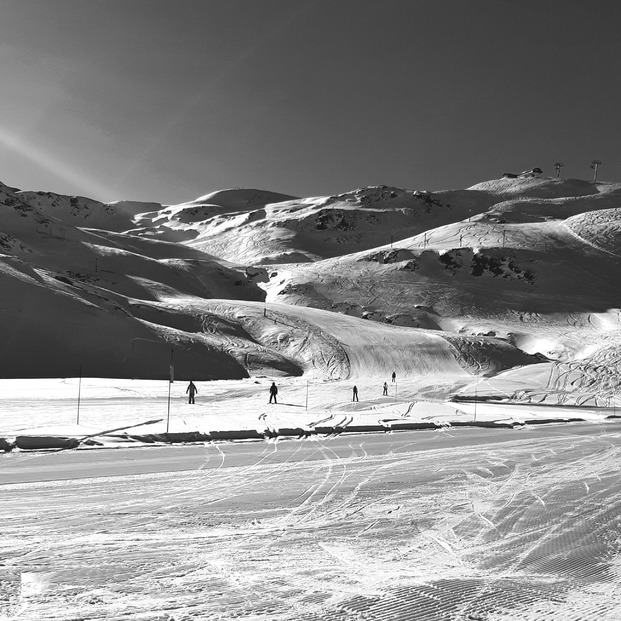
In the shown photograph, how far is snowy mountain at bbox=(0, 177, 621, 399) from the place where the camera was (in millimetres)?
50656

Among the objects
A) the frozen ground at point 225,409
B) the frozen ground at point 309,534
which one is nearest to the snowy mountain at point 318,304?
the frozen ground at point 225,409

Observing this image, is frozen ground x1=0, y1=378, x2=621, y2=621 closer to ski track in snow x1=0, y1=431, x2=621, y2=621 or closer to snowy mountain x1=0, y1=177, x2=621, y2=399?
ski track in snow x1=0, y1=431, x2=621, y2=621

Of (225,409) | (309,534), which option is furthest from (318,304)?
(309,534)

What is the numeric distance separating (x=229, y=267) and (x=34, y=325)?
69.7 metres

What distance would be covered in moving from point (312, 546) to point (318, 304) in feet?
296

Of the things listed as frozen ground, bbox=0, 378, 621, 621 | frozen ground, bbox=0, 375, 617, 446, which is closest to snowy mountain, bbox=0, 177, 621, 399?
frozen ground, bbox=0, 375, 617, 446

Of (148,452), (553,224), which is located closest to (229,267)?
(553,224)

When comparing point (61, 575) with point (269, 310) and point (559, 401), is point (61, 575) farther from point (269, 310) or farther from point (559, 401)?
point (269, 310)

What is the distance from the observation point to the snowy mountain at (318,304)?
50.7 metres

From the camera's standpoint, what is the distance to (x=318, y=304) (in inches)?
3787

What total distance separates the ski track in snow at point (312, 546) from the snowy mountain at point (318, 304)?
31.0 m

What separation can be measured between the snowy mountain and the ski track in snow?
31.0 metres

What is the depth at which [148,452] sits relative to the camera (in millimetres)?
12172

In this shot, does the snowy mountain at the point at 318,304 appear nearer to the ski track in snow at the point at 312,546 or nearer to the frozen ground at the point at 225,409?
the frozen ground at the point at 225,409
